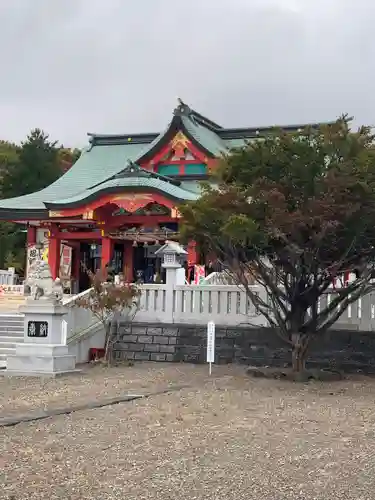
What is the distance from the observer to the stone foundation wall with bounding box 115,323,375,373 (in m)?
12.7

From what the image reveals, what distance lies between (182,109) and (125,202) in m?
5.57

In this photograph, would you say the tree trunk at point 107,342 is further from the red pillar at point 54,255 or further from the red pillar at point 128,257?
the red pillar at point 128,257

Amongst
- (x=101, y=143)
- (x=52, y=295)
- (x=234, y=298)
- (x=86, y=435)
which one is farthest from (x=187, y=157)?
(x=86, y=435)

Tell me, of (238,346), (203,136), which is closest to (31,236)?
(203,136)

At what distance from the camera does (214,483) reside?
5.01m

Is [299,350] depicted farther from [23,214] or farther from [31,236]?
[31,236]

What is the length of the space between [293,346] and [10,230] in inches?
1037

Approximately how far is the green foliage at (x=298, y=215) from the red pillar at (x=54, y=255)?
493 inches

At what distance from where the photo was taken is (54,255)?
2345 centimetres

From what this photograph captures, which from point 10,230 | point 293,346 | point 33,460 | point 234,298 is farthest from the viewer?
point 10,230

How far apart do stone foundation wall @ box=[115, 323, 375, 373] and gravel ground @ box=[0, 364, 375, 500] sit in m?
2.61

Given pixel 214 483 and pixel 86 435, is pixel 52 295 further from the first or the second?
pixel 214 483

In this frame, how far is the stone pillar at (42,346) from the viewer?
12234 millimetres

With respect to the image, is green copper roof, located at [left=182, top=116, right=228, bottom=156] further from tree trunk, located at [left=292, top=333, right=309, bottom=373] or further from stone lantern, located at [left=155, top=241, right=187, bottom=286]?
tree trunk, located at [left=292, top=333, right=309, bottom=373]
